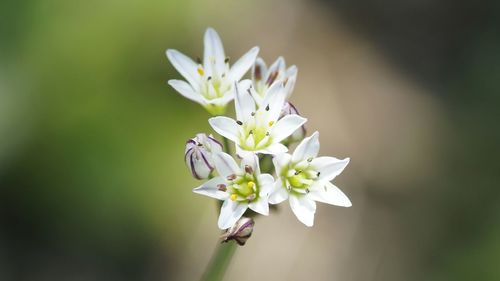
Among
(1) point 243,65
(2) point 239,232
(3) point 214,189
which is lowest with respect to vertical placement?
(2) point 239,232

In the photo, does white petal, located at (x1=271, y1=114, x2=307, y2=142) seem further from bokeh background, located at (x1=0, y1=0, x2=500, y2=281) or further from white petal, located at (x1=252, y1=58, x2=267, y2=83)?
bokeh background, located at (x1=0, y1=0, x2=500, y2=281)

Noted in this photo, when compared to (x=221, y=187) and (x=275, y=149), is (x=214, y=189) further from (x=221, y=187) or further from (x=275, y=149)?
(x=275, y=149)

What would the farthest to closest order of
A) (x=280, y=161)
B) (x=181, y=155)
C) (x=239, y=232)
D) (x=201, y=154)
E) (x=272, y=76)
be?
(x=181, y=155)
(x=272, y=76)
(x=280, y=161)
(x=201, y=154)
(x=239, y=232)

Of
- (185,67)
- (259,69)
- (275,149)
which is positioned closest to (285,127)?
(275,149)

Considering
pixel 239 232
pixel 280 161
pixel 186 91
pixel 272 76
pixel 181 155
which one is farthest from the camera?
→ pixel 181 155

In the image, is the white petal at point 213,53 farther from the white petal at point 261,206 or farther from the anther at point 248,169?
the white petal at point 261,206

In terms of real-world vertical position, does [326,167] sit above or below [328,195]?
above

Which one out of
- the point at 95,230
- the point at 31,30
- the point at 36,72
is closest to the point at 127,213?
the point at 95,230

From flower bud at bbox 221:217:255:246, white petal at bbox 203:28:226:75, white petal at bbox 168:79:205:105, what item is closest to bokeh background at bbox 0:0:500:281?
white petal at bbox 203:28:226:75
